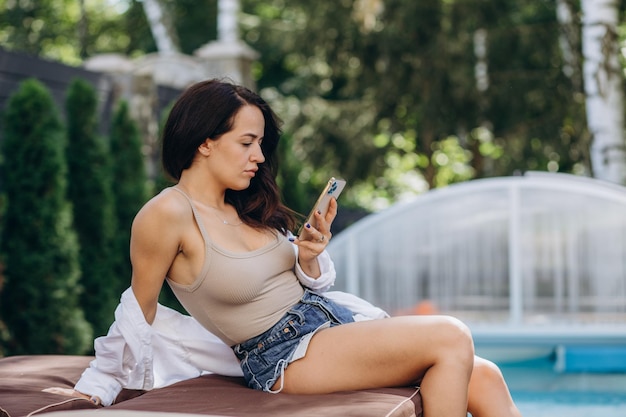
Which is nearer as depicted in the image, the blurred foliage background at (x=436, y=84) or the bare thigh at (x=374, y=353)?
the bare thigh at (x=374, y=353)

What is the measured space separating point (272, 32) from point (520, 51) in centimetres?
430

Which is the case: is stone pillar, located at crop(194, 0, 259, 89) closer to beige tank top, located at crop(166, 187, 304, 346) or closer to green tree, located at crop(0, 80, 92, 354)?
green tree, located at crop(0, 80, 92, 354)

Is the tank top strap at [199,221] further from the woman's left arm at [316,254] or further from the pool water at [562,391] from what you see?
the pool water at [562,391]

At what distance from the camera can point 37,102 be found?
639 centimetres

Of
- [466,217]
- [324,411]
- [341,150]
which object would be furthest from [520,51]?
[324,411]

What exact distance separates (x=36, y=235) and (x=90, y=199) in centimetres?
81

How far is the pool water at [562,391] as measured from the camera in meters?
5.76

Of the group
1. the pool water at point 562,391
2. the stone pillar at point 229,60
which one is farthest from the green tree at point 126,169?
the pool water at point 562,391

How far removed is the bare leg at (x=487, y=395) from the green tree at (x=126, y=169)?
5027 millimetres

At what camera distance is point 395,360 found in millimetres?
2639

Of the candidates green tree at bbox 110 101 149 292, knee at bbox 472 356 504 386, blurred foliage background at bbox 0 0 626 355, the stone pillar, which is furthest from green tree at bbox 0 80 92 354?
blurred foliage background at bbox 0 0 626 355

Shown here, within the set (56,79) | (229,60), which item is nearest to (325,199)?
(56,79)

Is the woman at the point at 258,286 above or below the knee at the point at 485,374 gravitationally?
above

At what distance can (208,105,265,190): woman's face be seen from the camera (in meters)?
2.79
